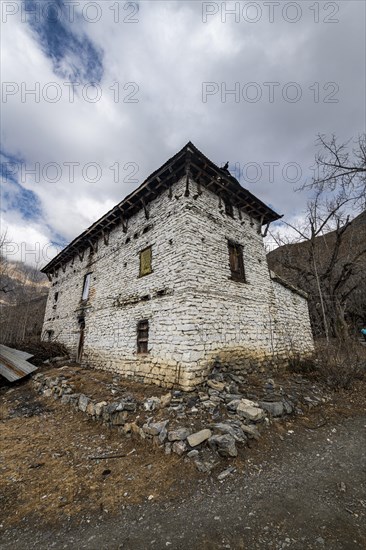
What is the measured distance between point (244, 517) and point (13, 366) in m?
10.7

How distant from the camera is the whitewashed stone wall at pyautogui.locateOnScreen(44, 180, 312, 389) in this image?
270 inches

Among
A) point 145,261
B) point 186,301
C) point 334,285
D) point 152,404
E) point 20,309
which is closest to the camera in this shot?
point 152,404

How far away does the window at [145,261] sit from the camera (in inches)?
344

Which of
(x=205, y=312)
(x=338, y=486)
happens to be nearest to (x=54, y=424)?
(x=205, y=312)

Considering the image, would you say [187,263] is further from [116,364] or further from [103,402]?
[116,364]

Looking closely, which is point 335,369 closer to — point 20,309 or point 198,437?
point 198,437

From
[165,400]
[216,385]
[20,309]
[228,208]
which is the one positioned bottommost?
[165,400]

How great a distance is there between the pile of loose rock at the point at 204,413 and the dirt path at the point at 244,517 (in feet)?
1.44

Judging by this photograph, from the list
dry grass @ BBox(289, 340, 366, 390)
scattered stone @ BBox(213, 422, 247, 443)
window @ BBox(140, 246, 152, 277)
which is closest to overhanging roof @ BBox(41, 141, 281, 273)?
window @ BBox(140, 246, 152, 277)

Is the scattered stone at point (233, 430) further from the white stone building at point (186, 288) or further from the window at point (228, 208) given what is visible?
the window at point (228, 208)

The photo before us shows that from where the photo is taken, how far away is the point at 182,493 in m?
3.21

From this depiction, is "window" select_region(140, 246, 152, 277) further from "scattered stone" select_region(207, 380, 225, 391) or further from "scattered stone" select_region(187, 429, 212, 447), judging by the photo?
"scattered stone" select_region(187, 429, 212, 447)

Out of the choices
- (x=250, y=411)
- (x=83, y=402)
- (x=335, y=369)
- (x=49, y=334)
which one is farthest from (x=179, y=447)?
(x=49, y=334)

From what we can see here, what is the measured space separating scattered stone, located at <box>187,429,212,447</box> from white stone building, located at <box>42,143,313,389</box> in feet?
6.51
